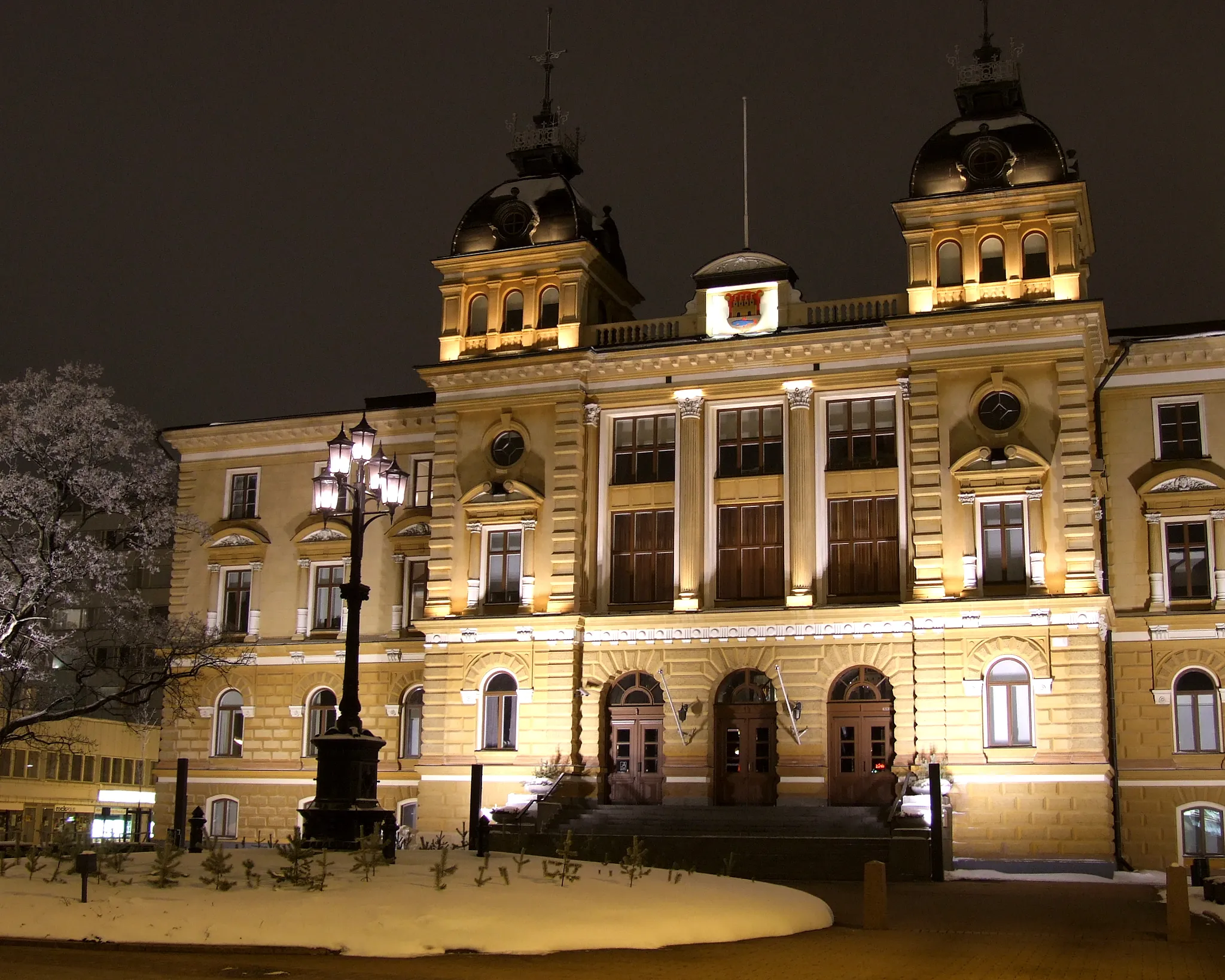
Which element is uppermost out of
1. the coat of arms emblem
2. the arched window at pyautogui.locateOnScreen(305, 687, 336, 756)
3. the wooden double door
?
the coat of arms emblem

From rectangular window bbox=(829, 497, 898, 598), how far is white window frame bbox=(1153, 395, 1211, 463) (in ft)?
23.9

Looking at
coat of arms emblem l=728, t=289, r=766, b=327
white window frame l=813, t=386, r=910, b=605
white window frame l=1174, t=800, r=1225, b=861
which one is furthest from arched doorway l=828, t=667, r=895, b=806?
coat of arms emblem l=728, t=289, r=766, b=327

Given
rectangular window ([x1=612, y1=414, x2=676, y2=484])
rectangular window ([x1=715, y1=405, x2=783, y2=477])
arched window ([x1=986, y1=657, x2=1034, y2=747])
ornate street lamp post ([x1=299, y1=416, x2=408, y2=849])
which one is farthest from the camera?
rectangular window ([x1=612, y1=414, x2=676, y2=484])

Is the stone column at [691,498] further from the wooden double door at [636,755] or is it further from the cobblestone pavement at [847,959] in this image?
the cobblestone pavement at [847,959]

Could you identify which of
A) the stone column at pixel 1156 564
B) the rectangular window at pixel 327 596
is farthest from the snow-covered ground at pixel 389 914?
the rectangular window at pixel 327 596

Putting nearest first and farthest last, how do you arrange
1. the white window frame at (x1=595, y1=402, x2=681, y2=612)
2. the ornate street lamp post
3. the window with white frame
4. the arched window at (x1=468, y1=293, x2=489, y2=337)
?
the ornate street lamp post, the white window frame at (x1=595, y1=402, x2=681, y2=612), the arched window at (x1=468, y1=293, x2=489, y2=337), the window with white frame

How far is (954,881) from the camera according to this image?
32.3 metres

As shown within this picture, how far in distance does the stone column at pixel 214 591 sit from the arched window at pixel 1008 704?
24977 mm

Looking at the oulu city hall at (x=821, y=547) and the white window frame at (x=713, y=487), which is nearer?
the oulu city hall at (x=821, y=547)

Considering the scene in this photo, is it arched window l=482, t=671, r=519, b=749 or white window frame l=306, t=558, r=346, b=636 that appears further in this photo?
white window frame l=306, t=558, r=346, b=636

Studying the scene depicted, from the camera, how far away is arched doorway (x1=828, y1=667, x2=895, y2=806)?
3866 cm

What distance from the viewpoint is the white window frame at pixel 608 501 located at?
138 ft

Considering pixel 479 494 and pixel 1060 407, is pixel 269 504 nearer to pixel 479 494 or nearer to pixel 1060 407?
pixel 479 494

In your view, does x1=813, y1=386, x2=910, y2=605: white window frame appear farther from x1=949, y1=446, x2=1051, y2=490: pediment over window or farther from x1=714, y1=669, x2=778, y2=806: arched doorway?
x1=714, y1=669, x2=778, y2=806: arched doorway
